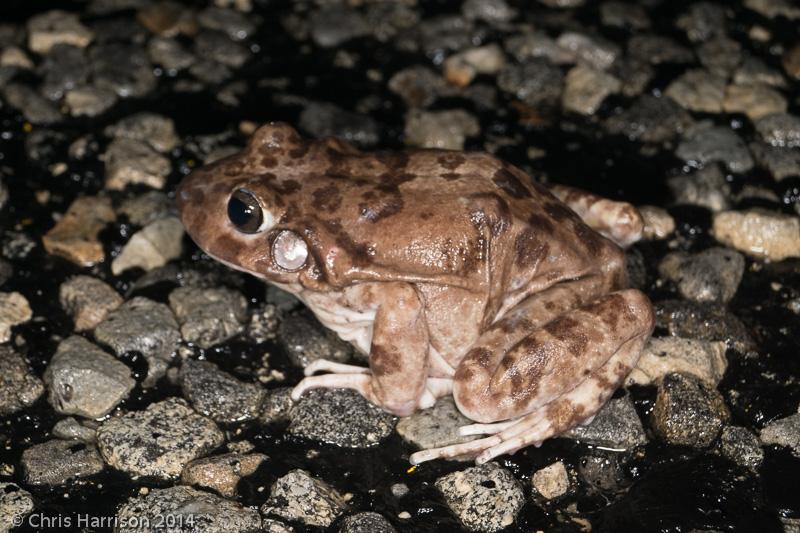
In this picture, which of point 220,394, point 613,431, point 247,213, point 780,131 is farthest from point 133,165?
point 780,131

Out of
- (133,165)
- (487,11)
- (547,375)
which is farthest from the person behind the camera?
(487,11)

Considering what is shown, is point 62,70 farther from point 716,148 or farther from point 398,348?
point 716,148

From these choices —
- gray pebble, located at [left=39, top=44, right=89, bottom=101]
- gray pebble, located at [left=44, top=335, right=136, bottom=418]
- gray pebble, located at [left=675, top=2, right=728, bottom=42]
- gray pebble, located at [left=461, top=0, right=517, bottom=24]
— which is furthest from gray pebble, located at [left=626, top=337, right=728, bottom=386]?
gray pebble, located at [left=39, top=44, right=89, bottom=101]

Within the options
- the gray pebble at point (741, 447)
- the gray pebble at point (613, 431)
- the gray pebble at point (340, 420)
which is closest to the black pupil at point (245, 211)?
the gray pebble at point (340, 420)

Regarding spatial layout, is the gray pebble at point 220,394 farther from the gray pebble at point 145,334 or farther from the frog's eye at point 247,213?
the frog's eye at point 247,213

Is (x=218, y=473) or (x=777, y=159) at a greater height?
(x=777, y=159)

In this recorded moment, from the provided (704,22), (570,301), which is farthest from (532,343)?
(704,22)

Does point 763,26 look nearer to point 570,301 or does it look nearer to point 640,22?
point 640,22
